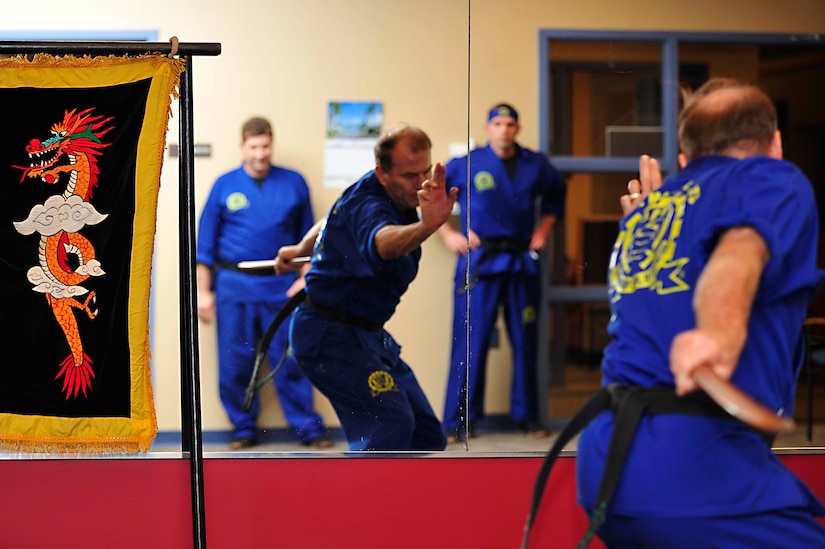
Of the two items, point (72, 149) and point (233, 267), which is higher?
point (72, 149)

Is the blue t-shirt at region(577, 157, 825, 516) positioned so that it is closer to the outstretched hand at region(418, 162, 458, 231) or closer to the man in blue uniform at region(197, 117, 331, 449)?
the outstretched hand at region(418, 162, 458, 231)

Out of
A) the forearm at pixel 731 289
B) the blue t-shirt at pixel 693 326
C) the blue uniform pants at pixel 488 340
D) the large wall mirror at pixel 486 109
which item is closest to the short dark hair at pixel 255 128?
the large wall mirror at pixel 486 109

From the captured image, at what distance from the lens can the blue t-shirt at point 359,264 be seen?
3.29 meters

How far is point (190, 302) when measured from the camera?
300 cm

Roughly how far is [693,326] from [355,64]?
1.85 metres

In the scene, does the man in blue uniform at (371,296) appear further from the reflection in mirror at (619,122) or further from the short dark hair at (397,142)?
the reflection in mirror at (619,122)

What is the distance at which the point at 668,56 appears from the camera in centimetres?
337

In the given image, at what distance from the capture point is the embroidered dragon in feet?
10.1

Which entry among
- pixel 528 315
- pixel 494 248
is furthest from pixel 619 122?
pixel 528 315

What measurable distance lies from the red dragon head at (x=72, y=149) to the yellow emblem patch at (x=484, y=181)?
1.20 m

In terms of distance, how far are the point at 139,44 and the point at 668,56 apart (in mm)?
1738

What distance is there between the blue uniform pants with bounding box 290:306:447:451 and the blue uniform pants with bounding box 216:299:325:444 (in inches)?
2.8

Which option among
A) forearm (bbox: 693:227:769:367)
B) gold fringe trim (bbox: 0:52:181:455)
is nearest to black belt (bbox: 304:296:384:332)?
gold fringe trim (bbox: 0:52:181:455)

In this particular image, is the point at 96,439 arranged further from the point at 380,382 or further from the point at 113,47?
the point at 113,47
